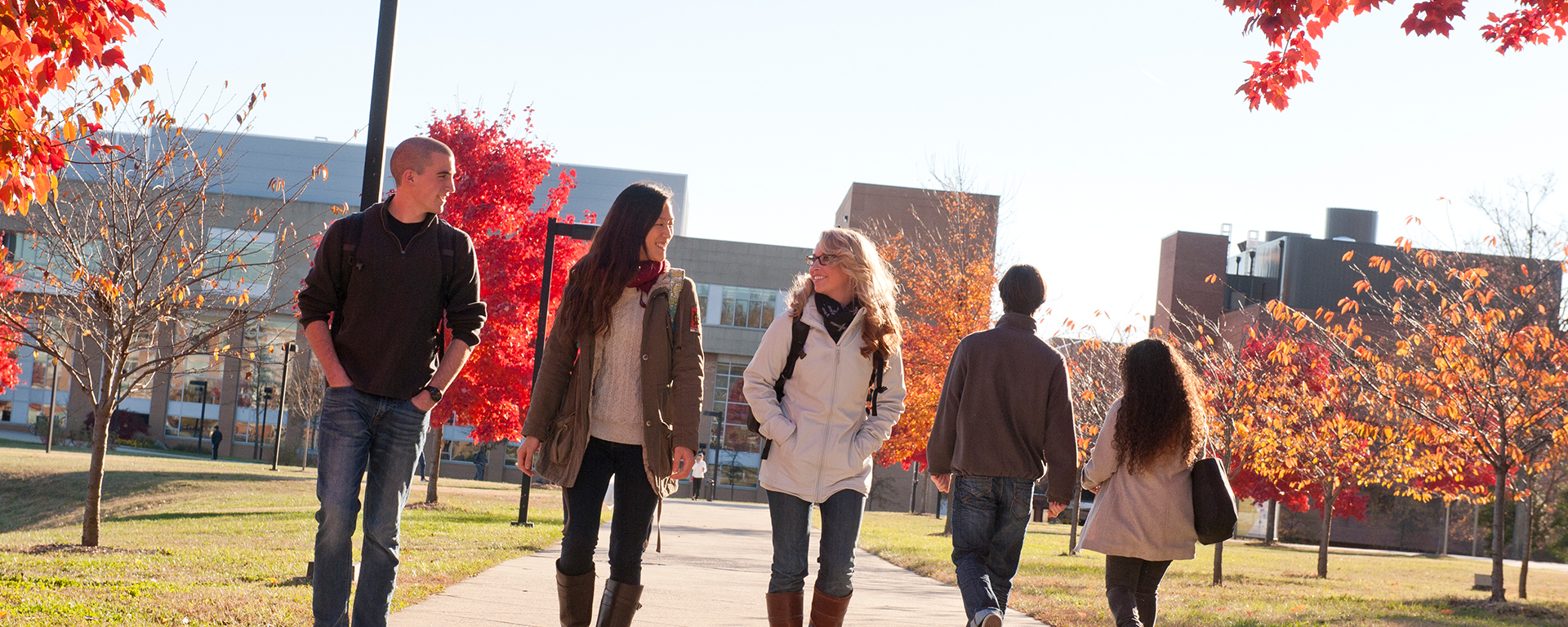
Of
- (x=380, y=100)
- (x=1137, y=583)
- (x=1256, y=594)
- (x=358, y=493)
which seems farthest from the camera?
(x=1256, y=594)

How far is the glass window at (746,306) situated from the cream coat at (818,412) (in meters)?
50.8

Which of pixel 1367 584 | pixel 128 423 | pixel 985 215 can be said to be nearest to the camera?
pixel 1367 584

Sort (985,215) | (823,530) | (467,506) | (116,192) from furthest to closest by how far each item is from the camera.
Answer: (985,215) → (467,506) → (116,192) → (823,530)

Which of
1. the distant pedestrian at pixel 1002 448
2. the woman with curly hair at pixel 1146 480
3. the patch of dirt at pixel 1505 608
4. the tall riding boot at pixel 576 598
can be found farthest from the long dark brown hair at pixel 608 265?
the patch of dirt at pixel 1505 608

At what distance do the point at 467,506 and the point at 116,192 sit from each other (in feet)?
34.9

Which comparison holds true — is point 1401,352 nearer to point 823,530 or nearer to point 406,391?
point 823,530

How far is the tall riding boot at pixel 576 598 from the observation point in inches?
167

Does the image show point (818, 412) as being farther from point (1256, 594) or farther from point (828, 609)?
point (1256, 594)

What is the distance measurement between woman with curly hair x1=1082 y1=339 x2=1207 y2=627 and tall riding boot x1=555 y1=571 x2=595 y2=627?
2229mm

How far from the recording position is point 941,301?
24.1 meters

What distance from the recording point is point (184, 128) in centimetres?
1069

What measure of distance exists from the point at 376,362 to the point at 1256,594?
11.7 m

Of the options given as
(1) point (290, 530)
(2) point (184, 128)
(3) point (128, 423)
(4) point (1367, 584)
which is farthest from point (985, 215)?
(3) point (128, 423)

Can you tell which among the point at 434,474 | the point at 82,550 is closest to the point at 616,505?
the point at 82,550
